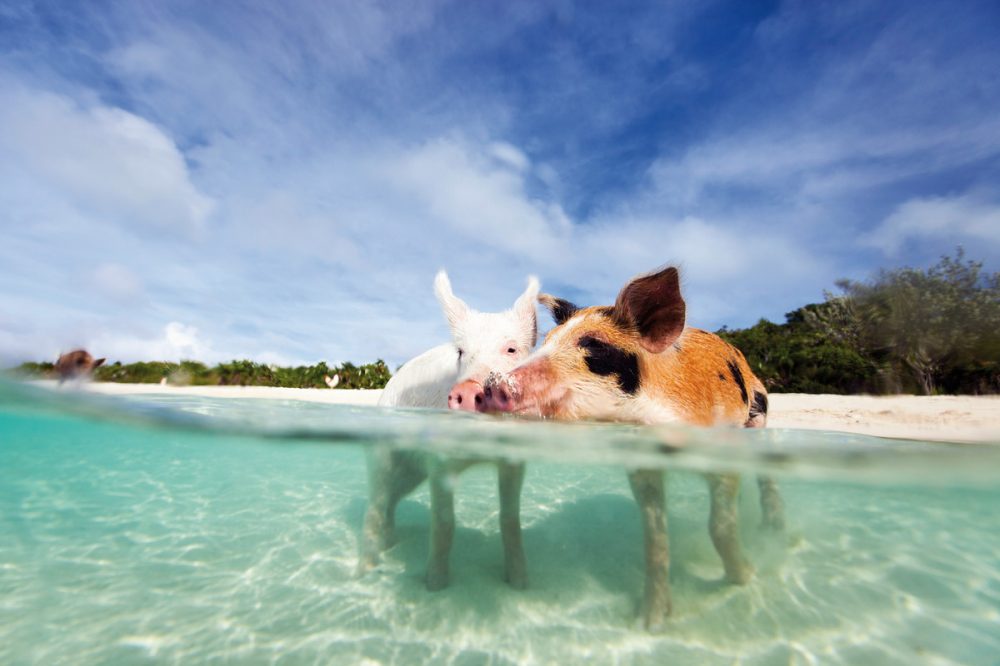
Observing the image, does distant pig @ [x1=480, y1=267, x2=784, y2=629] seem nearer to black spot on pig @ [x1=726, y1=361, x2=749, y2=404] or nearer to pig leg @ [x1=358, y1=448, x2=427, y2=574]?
black spot on pig @ [x1=726, y1=361, x2=749, y2=404]

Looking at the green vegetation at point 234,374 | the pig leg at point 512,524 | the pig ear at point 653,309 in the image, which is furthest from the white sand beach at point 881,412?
the pig ear at point 653,309

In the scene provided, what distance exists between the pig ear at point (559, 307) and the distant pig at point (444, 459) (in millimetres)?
279

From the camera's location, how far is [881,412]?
32.3 feet

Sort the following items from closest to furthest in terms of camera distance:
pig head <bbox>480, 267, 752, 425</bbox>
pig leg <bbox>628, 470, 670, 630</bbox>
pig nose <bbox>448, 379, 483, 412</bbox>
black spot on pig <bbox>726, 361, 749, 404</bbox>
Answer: pig nose <bbox>448, 379, 483, 412</bbox>, pig head <bbox>480, 267, 752, 425</bbox>, pig leg <bbox>628, 470, 670, 630</bbox>, black spot on pig <bbox>726, 361, 749, 404</bbox>

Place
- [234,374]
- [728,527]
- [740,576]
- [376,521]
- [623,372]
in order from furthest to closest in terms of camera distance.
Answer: [234,374], [376,521], [740,576], [728,527], [623,372]

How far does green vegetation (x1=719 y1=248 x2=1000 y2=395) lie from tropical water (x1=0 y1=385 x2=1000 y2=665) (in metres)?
3.06

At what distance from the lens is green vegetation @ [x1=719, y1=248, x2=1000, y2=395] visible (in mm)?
7375

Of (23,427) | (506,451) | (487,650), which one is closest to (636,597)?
(487,650)

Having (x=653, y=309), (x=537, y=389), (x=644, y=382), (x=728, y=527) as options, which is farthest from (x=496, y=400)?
(x=728, y=527)

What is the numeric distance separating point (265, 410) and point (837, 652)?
6.56m

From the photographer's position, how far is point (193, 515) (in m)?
6.81

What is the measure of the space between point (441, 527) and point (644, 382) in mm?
2407

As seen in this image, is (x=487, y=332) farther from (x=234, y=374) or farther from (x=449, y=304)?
(x=234, y=374)

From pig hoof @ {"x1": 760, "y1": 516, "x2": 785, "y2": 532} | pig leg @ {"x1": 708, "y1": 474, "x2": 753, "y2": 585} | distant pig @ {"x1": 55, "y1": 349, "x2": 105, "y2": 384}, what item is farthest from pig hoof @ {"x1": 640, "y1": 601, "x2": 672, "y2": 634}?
distant pig @ {"x1": 55, "y1": 349, "x2": 105, "y2": 384}
